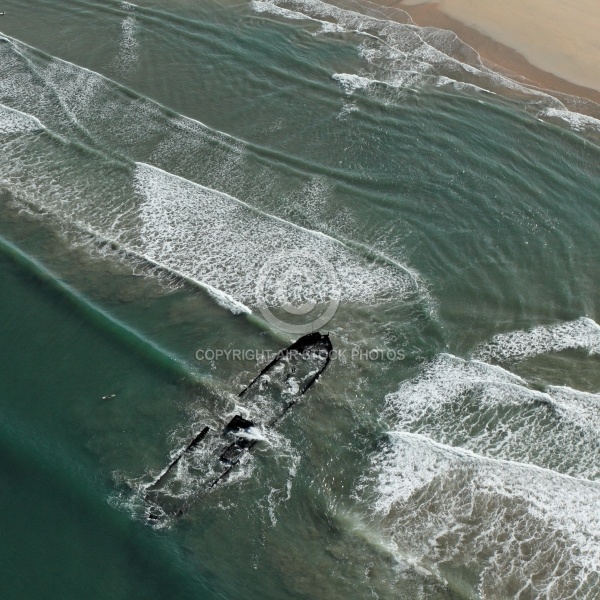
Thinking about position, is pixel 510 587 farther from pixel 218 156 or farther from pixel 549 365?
pixel 218 156

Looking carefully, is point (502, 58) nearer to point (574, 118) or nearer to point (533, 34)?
point (533, 34)

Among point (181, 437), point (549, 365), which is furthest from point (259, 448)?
point (549, 365)

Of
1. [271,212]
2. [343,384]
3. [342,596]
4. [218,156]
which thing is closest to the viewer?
[342,596]

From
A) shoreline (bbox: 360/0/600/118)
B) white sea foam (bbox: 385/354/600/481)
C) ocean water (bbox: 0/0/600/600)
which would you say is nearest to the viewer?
ocean water (bbox: 0/0/600/600)

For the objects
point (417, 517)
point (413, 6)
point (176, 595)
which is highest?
point (413, 6)

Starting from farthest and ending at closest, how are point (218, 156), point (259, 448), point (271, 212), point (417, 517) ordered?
point (218, 156) → point (271, 212) → point (259, 448) → point (417, 517)

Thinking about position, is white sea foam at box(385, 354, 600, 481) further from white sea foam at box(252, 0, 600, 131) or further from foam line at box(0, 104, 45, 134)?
foam line at box(0, 104, 45, 134)

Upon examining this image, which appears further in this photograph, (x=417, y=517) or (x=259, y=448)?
(x=259, y=448)

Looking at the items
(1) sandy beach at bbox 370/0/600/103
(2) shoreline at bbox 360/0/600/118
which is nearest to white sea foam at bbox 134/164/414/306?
(2) shoreline at bbox 360/0/600/118
